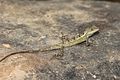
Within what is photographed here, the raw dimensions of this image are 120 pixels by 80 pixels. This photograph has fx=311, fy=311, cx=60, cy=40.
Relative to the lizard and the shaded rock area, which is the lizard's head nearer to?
the lizard

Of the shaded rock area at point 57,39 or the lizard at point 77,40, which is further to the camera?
the lizard at point 77,40

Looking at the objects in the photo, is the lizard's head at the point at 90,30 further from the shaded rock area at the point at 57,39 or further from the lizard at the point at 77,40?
the shaded rock area at the point at 57,39

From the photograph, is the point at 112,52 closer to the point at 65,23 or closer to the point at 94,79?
the point at 94,79

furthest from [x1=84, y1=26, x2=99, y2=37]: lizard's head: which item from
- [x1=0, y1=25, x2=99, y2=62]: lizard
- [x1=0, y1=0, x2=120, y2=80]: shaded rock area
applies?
[x1=0, y1=0, x2=120, y2=80]: shaded rock area

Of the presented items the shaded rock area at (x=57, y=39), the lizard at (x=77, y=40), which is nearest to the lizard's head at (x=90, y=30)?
the lizard at (x=77, y=40)

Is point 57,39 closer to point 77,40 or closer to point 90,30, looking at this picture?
point 77,40

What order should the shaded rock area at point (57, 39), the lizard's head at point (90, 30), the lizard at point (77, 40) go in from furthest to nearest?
the lizard's head at point (90, 30)
the lizard at point (77, 40)
the shaded rock area at point (57, 39)

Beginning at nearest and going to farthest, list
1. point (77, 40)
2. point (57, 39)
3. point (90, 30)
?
point (77, 40)
point (57, 39)
point (90, 30)

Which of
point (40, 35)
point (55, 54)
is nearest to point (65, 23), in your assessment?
point (40, 35)

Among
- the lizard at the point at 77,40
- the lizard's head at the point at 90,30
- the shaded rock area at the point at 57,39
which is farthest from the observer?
the lizard's head at the point at 90,30

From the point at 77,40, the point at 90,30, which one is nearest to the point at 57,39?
the point at 77,40
